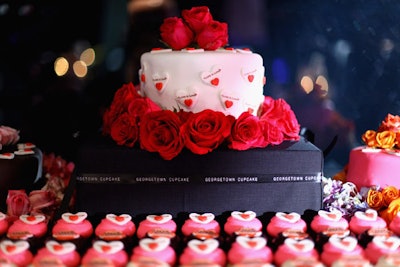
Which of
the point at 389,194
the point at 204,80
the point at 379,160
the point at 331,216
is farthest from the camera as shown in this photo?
the point at 379,160

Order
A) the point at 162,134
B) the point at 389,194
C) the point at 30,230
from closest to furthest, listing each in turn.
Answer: the point at 30,230 < the point at 162,134 < the point at 389,194

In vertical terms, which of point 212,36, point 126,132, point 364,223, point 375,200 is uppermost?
point 212,36

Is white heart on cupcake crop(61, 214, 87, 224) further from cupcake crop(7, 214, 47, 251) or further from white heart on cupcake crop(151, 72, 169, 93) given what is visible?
white heart on cupcake crop(151, 72, 169, 93)

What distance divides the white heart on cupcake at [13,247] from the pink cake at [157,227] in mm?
333

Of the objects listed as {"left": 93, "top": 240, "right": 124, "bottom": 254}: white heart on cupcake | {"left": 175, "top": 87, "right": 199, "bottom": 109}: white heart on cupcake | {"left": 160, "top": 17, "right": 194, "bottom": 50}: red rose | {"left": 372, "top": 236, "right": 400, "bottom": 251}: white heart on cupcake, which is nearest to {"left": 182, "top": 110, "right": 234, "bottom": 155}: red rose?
{"left": 175, "top": 87, "right": 199, "bottom": 109}: white heart on cupcake

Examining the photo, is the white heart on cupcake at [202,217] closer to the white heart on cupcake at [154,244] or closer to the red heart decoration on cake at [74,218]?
the white heart on cupcake at [154,244]

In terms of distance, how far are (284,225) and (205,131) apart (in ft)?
1.31

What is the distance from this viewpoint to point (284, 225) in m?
1.71

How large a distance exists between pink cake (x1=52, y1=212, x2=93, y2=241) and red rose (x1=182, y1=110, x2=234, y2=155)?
419mm

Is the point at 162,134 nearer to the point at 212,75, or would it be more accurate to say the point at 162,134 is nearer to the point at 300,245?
the point at 212,75

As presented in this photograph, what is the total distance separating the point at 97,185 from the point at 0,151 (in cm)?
63

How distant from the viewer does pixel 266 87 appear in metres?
2.95

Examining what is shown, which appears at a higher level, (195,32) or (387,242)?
(195,32)

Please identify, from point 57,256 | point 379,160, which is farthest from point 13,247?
point 379,160
